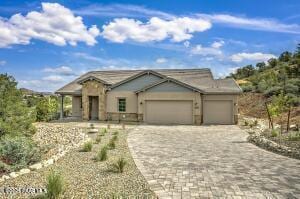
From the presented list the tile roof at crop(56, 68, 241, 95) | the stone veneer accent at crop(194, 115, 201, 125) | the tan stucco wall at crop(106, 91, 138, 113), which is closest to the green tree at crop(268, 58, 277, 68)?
the tile roof at crop(56, 68, 241, 95)

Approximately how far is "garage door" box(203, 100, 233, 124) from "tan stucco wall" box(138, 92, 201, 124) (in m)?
0.67

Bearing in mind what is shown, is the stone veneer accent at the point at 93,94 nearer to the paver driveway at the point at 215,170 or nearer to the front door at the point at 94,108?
the front door at the point at 94,108

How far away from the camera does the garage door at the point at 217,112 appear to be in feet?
79.8

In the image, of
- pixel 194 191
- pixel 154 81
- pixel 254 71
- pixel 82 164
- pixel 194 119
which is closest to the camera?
pixel 194 191

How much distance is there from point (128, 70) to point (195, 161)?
22.0 meters

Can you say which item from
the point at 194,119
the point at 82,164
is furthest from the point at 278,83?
Result: the point at 82,164

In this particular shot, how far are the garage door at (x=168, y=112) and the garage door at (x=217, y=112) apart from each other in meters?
1.23

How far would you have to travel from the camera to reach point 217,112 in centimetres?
2456

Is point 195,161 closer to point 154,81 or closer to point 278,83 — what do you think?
point 154,81

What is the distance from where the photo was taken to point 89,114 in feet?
91.9

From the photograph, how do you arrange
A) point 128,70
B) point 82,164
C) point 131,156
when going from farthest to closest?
point 128,70 → point 131,156 → point 82,164

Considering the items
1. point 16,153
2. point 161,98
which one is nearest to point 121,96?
point 161,98

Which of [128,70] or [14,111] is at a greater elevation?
[128,70]

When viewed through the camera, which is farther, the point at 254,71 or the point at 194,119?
the point at 254,71
